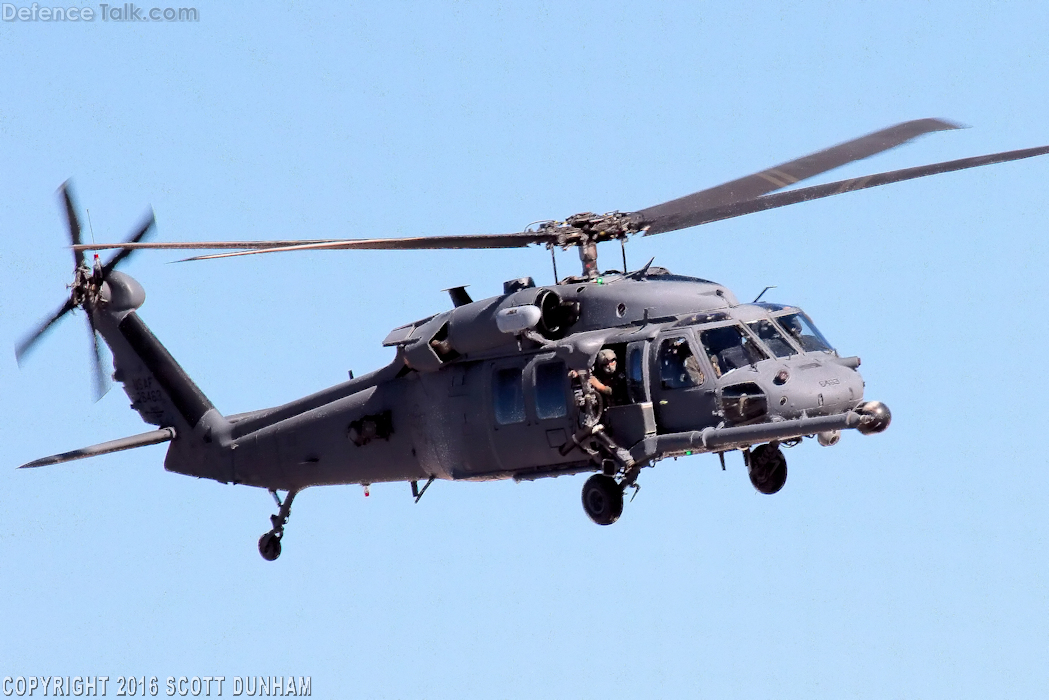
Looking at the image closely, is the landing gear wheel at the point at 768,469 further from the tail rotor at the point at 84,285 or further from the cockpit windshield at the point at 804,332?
the tail rotor at the point at 84,285

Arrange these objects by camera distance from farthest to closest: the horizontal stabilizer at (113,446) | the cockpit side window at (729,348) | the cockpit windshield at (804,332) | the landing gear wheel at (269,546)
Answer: the landing gear wheel at (269,546)
the horizontal stabilizer at (113,446)
the cockpit windshield at (804,332)
the cockpit side window at (729,348)

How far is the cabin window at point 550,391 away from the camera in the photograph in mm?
18906

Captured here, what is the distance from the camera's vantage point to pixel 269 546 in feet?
78.8

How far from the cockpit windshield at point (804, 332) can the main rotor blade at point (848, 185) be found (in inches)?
59.6

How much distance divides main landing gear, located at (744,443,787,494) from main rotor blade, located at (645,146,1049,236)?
10.2 feet

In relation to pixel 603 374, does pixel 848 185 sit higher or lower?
higher

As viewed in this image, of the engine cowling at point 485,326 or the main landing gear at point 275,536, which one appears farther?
the main landing gear at point 275,536

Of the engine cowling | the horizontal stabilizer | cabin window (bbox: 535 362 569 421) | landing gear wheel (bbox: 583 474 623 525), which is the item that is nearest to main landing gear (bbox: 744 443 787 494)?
landing gear wheel (bbox: 583 474 623 525)

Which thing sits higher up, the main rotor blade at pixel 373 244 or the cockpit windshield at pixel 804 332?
the main rotor blade at pixel 373 244

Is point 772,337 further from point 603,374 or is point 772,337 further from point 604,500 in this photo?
point 604,500

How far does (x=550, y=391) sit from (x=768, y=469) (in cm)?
301

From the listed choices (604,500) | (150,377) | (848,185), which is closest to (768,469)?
(604,500)

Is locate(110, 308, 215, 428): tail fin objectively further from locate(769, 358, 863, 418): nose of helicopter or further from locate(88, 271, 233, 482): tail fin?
locate(769, 358, 863, 418): nose of helicopter

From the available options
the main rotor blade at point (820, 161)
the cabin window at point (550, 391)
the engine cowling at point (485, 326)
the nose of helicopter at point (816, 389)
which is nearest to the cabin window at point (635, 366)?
the cabin window at point (550, 391)
